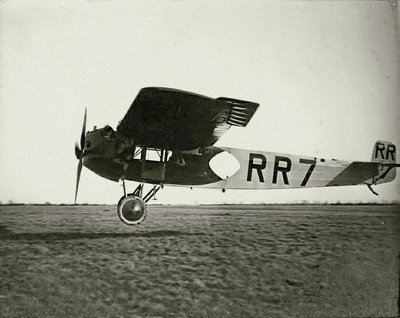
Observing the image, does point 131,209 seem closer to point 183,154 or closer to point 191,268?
point 183,154

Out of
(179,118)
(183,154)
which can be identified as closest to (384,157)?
(183,154)

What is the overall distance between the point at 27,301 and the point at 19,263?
490mm

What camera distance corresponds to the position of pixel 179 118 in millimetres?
4527

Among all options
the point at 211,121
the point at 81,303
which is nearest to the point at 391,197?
the point at 211,121

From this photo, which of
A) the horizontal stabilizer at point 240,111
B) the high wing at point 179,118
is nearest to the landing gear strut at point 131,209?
the high wing at point 179,118

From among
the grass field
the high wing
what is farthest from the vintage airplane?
the grass field

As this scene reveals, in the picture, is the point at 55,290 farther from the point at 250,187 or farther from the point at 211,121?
the point at 250,187

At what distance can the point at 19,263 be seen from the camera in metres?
3.54

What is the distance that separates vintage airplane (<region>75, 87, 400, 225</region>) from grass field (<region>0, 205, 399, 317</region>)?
0.79 metres

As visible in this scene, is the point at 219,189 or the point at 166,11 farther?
the point at 219,189

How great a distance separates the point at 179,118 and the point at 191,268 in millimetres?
2037

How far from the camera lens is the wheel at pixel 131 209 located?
492 cm

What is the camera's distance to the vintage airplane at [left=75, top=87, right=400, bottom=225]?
4.24 meters

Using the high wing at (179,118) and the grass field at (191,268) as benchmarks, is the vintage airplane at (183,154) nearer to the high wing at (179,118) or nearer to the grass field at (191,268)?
the high wing at (179,118)
